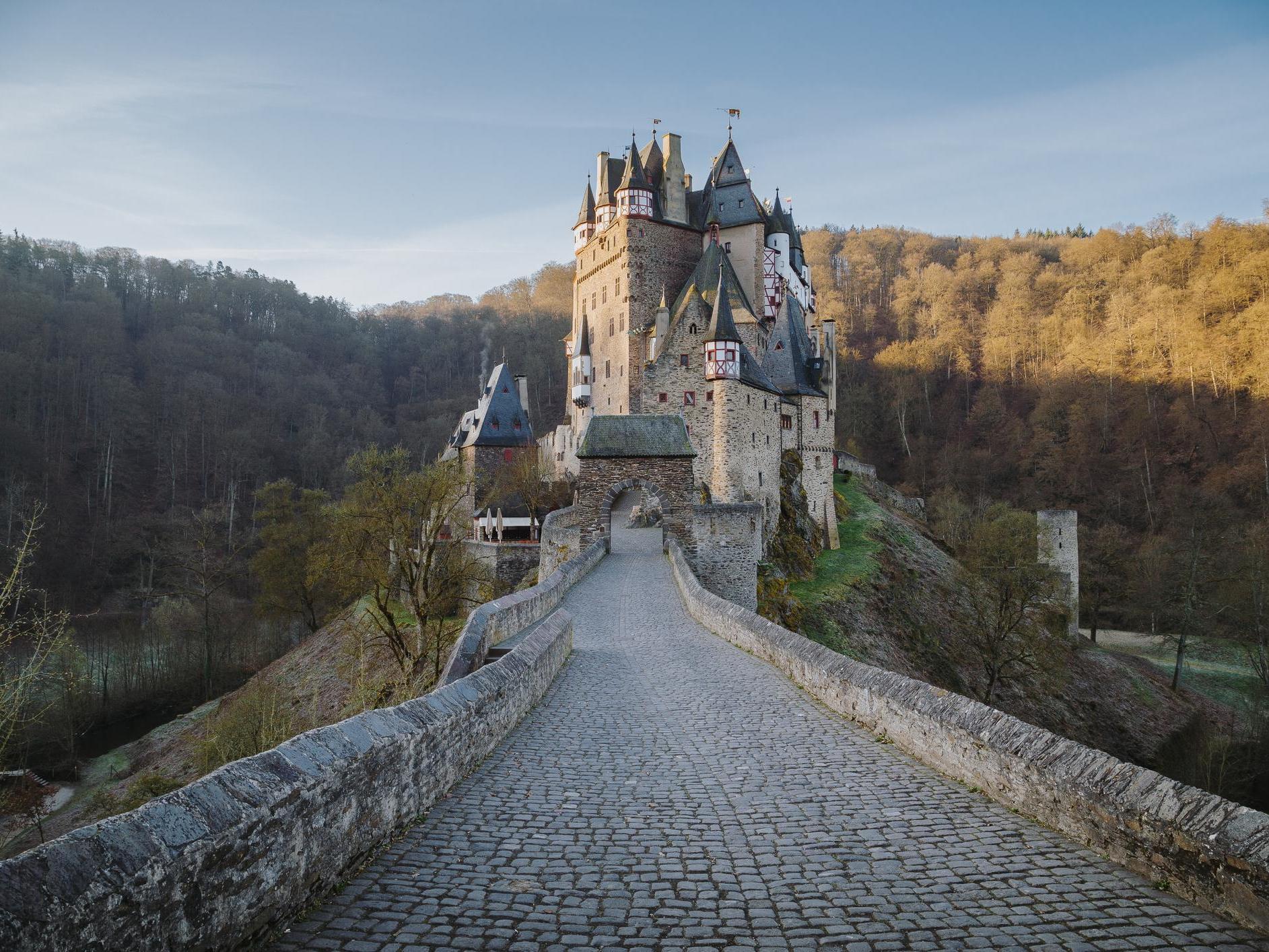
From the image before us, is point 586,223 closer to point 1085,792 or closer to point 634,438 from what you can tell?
point 634,438

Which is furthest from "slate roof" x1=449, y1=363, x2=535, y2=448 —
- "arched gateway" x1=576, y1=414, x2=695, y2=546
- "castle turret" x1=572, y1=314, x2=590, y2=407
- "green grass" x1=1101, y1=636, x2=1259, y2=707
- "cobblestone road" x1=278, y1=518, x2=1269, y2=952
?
"cobblestone road" x1=278, y1=518, x2=1269, y2=952

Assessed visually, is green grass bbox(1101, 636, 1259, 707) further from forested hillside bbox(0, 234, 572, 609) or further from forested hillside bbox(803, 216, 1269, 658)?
forested hillside bbox(0, 234, 572, 609)

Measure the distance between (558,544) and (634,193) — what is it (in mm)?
26624

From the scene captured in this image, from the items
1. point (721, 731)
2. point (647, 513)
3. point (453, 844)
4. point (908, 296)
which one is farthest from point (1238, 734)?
point (908, 296)

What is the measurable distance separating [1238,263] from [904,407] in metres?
24.4

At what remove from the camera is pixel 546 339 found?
78000 millimetres

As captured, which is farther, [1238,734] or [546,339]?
[546,339]

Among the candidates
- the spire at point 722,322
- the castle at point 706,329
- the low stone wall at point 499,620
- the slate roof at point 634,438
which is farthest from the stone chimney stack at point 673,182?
the low stone wall at point 499,620

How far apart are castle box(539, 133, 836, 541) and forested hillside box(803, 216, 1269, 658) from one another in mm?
16203

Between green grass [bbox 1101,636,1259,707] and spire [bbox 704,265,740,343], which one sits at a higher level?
spire [bbox 704,265,740,343]

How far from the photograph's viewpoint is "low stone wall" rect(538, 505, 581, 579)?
22.3 meters

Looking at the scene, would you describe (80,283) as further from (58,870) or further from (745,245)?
(58,870)

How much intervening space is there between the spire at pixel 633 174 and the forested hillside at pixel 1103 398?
28.2 m

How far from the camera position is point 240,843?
10.5 ft
